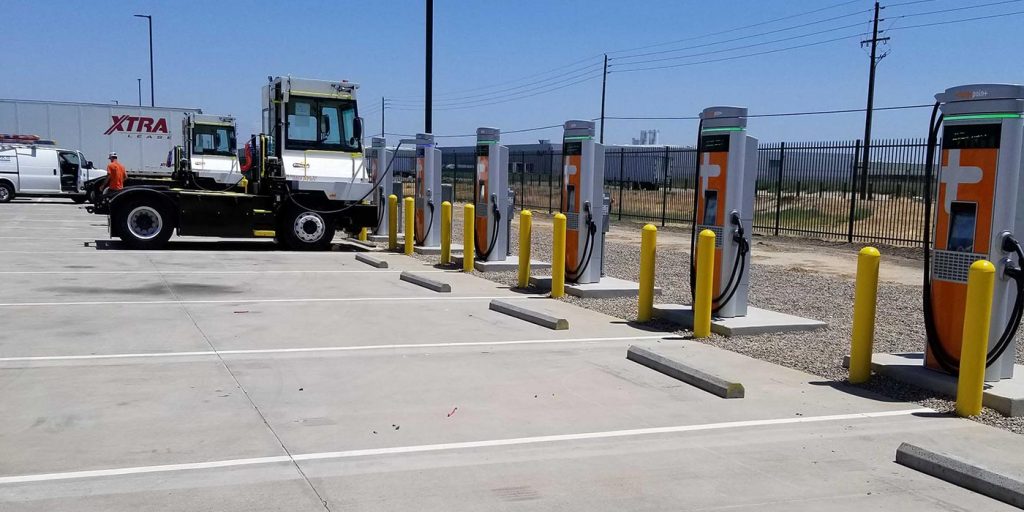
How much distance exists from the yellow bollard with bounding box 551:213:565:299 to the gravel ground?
0.63 feet

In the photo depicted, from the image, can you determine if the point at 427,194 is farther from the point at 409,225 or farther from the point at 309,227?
the point at 309,227

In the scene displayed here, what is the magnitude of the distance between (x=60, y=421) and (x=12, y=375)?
1.61m

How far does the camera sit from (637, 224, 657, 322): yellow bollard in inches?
403

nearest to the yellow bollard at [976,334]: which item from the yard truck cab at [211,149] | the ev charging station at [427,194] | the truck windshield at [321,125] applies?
the ev charging station at [427,194]

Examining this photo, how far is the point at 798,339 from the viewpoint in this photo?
30.6ft

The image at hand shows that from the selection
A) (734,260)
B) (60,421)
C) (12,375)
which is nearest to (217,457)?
(60,421)

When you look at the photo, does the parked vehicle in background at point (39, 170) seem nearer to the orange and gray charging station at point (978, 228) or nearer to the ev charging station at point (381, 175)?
the ev charging station at point (381, 175)

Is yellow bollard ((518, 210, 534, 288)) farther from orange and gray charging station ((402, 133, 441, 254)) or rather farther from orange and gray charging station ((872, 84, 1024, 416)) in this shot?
orange and gray charging station ((872, 84, 1024, 416))

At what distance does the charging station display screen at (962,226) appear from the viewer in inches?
276

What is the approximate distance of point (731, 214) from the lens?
9602mm

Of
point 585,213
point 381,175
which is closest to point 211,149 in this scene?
point 381,175

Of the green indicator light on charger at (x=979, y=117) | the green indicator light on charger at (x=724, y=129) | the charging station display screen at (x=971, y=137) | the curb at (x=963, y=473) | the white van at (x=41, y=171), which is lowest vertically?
the curb at (x=963, y=473)

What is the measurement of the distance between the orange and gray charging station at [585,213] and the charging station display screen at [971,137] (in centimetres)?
554

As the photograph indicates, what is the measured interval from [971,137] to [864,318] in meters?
1.68
